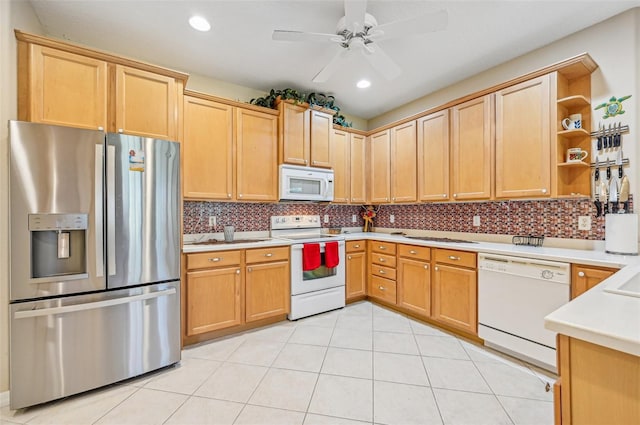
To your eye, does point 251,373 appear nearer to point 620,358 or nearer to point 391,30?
point 620,358

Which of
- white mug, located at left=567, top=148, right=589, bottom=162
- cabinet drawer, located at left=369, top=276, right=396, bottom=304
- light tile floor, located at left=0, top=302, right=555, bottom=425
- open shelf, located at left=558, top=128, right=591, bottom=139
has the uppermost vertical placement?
open shelf, located at left=558, top=128, right=591, bottom=139

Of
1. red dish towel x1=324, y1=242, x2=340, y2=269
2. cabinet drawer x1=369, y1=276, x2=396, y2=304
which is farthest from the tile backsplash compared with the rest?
cabinet drawer x1=369, y1=276, x2=396, y2=304

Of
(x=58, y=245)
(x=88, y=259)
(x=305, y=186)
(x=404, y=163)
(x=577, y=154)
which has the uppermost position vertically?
(x=404, y=163)

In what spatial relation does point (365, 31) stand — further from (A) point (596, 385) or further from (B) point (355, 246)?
(B) point (355, 246)

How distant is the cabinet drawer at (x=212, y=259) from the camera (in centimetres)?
242

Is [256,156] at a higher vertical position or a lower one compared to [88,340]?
higher

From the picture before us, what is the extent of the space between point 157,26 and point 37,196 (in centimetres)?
161

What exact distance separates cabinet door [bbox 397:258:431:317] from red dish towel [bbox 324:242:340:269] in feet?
2.46

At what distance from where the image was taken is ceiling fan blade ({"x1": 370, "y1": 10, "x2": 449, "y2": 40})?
168 centimetres

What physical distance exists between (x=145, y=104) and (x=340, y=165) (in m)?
2.36

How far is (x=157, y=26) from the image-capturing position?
2258mm

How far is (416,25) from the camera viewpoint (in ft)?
5.86

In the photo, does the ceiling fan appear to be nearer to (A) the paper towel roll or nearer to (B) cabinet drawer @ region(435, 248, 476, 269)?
(B) cabinet drawer @ region(435, 248, 476, 269)

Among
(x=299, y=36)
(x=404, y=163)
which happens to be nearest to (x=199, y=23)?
(x=299, y=36)
